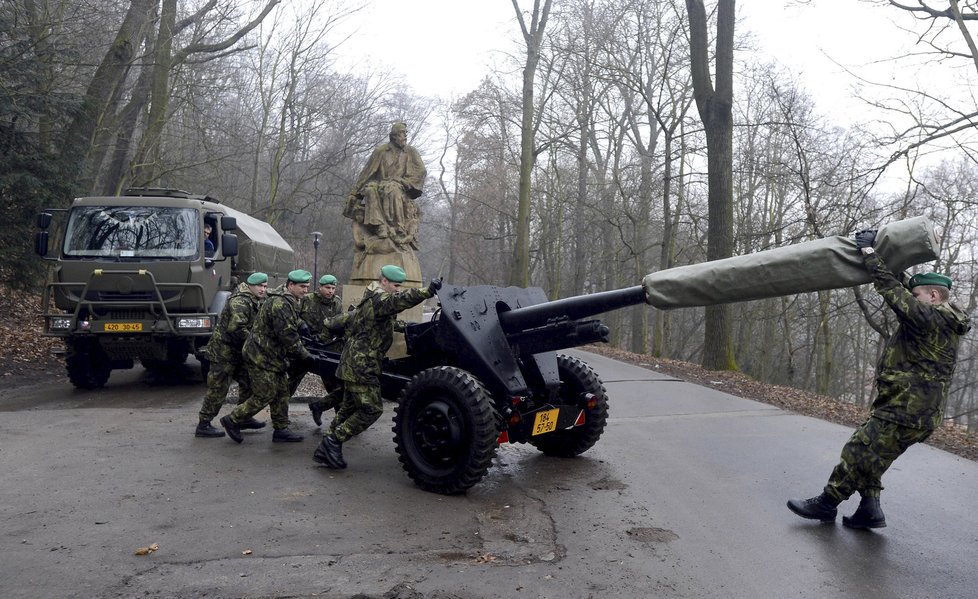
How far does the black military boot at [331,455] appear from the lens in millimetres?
6457

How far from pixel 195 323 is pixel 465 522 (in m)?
6.57

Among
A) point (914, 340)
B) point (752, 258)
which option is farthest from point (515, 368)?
point (914, 340)

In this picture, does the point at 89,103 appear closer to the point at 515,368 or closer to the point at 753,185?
the point at 515,368

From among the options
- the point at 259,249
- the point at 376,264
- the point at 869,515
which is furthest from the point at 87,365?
the point at 869,515

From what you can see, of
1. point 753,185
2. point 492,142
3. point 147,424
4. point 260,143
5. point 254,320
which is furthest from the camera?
Result: point 492,142

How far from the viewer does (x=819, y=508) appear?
518 centimetres

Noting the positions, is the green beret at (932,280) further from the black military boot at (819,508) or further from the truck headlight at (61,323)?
the truck headlight at (61,323)

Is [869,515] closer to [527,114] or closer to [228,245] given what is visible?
[228,245]

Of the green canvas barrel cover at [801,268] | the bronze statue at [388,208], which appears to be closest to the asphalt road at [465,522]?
the green canvas barrel cover at [801,268]

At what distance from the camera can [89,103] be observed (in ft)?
52.2

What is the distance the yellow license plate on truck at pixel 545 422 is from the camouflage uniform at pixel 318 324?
2520mm

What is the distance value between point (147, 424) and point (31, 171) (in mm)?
9913

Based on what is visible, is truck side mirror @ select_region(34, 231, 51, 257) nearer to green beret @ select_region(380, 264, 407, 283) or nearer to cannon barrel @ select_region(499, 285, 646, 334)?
green beret @ select_region(380, 264, 407, 283)

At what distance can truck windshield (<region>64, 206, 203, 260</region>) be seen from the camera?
10.6 meters
